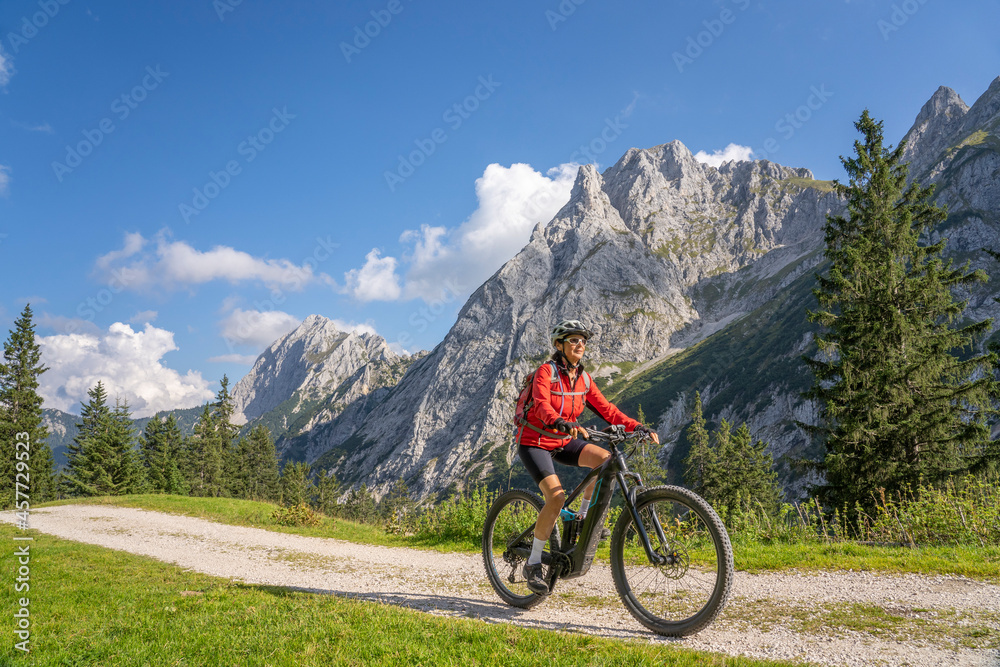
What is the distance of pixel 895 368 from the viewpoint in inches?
621

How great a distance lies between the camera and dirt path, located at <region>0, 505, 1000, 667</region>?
14.7ft

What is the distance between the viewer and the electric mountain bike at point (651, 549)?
475 cm

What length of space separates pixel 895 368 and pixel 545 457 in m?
16.0

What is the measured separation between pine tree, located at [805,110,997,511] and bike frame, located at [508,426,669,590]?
1427 cm

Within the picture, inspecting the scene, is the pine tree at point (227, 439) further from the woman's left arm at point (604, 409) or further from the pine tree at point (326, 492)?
the woman's left arm at point (604, 409)

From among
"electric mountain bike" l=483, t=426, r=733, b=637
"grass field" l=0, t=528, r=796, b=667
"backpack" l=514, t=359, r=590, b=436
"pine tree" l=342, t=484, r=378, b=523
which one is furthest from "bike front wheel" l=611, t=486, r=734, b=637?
"pine tree" l=342, t=484, r=378, b=523

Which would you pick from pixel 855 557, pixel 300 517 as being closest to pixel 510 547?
pixel 855 557

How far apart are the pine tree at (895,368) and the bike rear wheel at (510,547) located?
13.7 metres

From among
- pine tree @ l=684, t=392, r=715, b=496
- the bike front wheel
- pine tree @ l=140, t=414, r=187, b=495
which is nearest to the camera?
the bike front wheel

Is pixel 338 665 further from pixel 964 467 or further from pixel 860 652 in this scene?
pixel 964 467

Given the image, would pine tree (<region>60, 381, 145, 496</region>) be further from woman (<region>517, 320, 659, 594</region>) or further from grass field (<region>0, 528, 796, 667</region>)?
woman (<region>517, 320, 659, 594</region>)

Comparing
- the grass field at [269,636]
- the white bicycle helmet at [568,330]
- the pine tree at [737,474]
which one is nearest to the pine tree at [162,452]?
the pine tree at [737,474]

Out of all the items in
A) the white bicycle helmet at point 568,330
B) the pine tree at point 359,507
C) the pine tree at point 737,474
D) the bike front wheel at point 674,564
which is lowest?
the pine tree at point 359,507

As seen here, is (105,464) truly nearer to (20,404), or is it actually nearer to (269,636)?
(20,404)
